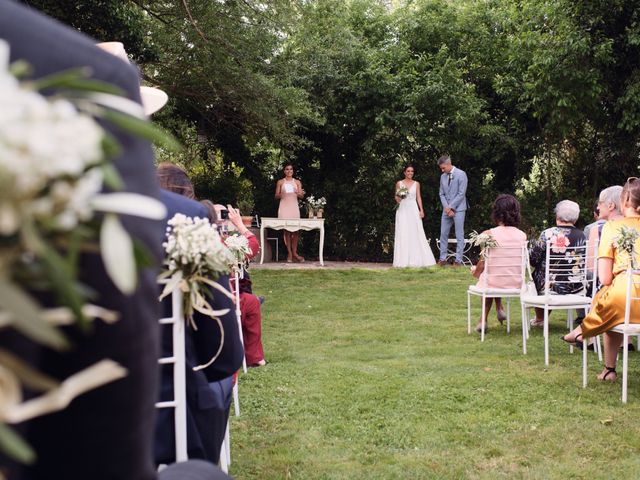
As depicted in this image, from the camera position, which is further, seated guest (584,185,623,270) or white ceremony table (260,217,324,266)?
white ceremony table (260,217,324,266)

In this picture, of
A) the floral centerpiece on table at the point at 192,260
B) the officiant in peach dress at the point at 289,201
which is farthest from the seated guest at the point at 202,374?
the officiant in peach dress at the point at 289,201

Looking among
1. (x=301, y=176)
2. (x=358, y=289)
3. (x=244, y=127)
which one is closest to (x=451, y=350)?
(x=358, y=289)

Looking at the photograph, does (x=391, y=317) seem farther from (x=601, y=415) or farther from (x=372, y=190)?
(x=372, y=190)

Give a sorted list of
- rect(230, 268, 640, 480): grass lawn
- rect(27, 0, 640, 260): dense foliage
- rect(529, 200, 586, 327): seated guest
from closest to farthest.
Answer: rect(230, 268, 640, 480): grass lawn < rect(529, 200, 586, 327): seated guest < rect(27, 0, 640, 260): dense foliage

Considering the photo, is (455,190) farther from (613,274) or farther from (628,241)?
(628,241)

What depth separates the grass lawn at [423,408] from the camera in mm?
4031

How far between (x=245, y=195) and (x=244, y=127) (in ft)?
10.3

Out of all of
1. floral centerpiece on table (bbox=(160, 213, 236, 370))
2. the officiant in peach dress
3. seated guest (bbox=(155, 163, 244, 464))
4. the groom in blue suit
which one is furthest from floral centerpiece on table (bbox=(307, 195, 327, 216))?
floral centerpiece on table (bbox=(160, 213, 236, 370))

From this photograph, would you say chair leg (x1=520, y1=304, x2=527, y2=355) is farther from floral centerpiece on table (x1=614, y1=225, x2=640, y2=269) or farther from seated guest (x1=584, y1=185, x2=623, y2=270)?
floral centerpiece on table (x1=614, y1=225, x2=640, y2=269)

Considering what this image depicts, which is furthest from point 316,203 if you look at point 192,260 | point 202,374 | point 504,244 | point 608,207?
point 192,260

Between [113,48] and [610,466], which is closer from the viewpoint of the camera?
[113,48]

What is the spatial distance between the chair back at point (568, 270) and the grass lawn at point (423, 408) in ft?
1.88

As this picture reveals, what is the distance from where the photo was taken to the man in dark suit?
0.85 meters

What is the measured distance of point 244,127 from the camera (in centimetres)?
1415
